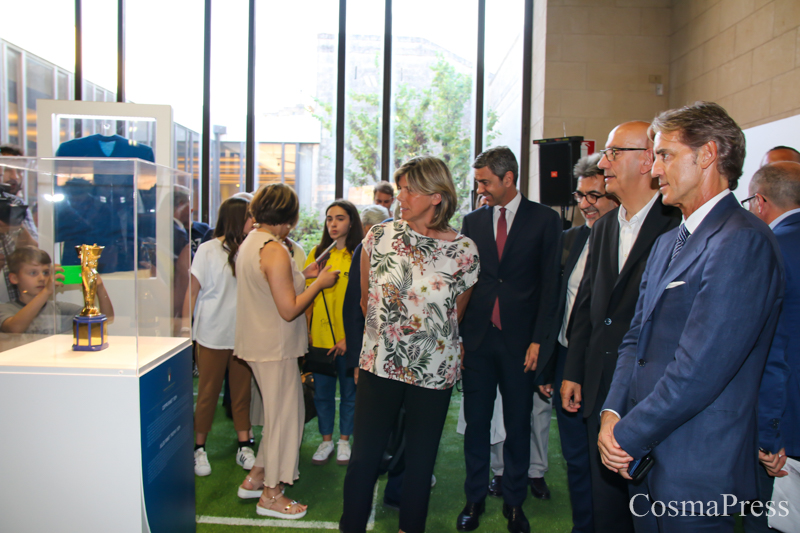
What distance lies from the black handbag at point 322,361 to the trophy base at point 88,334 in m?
1.41

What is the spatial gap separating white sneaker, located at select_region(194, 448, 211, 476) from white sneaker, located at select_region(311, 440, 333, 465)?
2.05 ft

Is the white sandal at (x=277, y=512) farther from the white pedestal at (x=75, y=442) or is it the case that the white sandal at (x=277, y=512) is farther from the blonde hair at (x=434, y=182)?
the blonde hair at (x=434, y=182)

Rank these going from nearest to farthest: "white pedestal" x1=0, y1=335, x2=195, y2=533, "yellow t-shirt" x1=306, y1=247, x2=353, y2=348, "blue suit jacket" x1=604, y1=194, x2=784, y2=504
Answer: "blue suit jacket" x1=604, y1=194, x2=784, y2=504
"white pedestal" x1=0, y1=335, x2=195, y2=533
"yellow t-shirt" x1=306, y1=247, x2=353, y2=348

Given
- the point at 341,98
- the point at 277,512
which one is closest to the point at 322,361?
the point at 277,512

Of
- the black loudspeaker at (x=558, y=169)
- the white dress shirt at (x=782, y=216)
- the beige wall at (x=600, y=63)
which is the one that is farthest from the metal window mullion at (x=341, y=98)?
the white dress shirt at (x=782, y=216)

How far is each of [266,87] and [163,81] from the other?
1311 mm

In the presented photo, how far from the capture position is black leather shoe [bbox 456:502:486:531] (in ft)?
8.00

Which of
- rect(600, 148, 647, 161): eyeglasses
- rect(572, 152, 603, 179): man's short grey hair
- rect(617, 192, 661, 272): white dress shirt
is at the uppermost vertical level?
rect(572, 152, 603, 179): man's short grey hair

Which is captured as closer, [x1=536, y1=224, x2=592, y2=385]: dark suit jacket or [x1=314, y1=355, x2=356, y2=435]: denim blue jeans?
[x1=536, y1=224, x2=592, y2=385]: dark suit jacket

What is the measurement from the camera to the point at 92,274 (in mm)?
1717

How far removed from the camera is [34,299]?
1798mm

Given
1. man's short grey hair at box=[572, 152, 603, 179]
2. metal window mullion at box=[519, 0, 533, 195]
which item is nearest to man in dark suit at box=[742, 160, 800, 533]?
man's short grey hair at box=[572, 152, 603, 179]

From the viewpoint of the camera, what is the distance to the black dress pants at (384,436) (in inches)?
75.0

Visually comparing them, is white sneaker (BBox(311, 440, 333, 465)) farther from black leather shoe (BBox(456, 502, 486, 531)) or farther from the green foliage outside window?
the green foliage outside window
